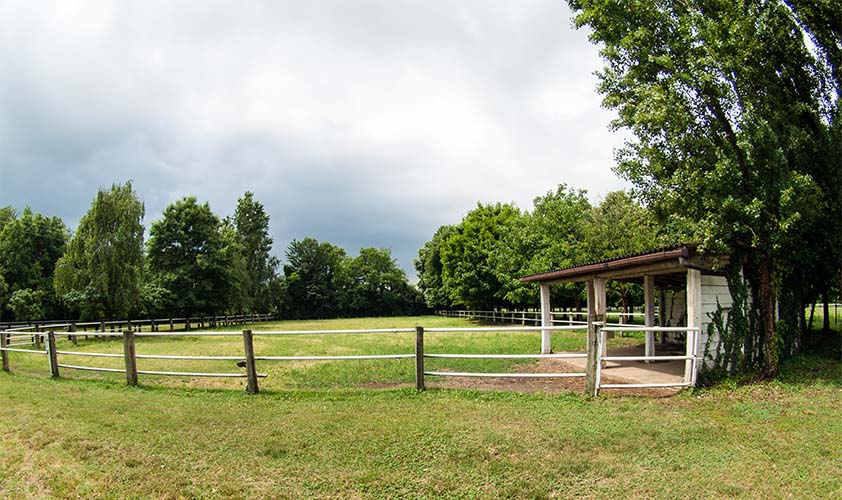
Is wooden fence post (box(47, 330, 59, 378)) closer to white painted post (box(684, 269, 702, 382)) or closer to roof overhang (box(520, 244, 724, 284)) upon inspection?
roof overhang (box(520, 244, 724, 284))

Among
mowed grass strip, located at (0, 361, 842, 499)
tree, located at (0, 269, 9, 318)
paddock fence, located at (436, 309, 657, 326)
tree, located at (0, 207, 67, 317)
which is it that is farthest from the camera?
tree, located at (0, 207, 67, 317)

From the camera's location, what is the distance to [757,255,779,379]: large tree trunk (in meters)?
8.98

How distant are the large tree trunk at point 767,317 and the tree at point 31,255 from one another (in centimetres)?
4233

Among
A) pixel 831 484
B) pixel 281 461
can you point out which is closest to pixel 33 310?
pixel 281 461

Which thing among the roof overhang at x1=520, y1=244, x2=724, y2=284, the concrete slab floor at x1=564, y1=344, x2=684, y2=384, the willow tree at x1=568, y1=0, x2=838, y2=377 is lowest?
the concrete slab floor at x1=564, y1=344, x2=684, y2=384

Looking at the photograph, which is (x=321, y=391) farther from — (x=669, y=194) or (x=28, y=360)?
(x=28, y=360)

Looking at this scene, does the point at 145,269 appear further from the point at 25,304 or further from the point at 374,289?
the point at 374,289

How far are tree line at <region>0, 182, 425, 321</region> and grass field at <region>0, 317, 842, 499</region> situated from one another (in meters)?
18.7

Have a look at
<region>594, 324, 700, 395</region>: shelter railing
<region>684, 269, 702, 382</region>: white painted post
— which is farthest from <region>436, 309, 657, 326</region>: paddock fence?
<region>594, 324, 700, 395</region>: shelter railing

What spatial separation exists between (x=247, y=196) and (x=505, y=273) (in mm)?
36886

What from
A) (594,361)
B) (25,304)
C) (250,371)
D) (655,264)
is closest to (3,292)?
(25,304)

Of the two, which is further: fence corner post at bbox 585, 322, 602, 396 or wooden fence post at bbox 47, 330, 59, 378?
wooden fence post at bbox 47, 330, 59, 378

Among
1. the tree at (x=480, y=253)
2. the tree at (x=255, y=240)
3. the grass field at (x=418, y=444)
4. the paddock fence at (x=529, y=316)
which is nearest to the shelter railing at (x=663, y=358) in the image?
the grass field at (x=418, y=444)

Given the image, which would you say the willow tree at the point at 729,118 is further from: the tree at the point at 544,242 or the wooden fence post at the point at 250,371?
the tree at the point at 544,242
